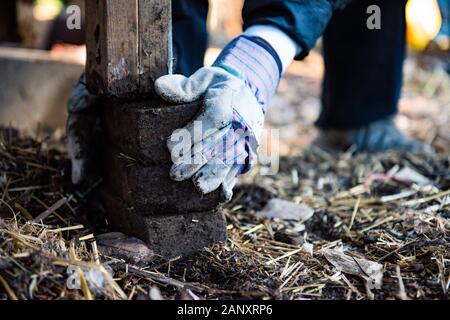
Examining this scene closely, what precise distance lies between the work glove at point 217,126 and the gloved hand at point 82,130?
446 mm

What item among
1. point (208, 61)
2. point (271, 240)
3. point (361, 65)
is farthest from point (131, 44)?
point (208, 61)

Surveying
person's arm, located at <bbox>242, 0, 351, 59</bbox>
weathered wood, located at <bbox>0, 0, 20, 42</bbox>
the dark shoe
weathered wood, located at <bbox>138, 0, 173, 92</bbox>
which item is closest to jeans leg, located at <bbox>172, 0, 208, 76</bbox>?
person's arm, located at <bbox>242, 0, 351, 59</bbox>

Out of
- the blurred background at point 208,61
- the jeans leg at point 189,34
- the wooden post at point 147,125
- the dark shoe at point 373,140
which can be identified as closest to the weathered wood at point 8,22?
the blurred background at point 208,61

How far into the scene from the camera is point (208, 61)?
5184 mm

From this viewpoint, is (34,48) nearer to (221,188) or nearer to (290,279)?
(221,188)

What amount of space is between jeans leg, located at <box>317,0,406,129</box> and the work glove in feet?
4.95

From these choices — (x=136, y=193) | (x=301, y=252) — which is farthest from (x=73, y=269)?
(x=301, y=252)

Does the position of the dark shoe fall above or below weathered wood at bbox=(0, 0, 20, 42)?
below

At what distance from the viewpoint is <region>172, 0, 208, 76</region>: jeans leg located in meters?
2.27

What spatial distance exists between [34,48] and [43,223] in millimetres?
2444

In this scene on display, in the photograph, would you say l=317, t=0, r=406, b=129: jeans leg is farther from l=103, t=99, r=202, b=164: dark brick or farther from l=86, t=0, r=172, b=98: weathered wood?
l=103, t=99, r=202, b=164: dark brick

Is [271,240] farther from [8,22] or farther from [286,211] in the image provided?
[8,22]

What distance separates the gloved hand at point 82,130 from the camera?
201cm

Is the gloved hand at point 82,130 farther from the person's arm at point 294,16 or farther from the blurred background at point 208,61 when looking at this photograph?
the person's arm at point 294,16
